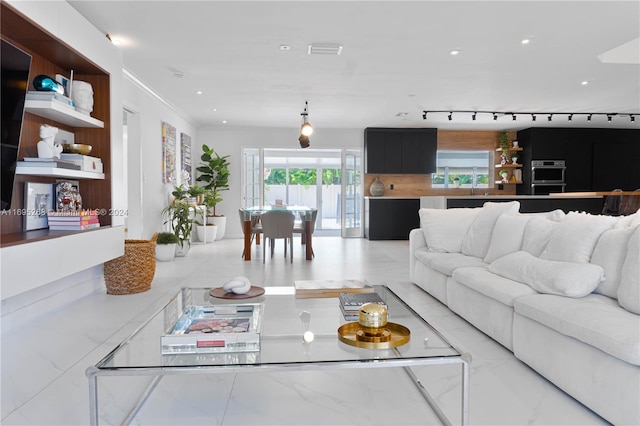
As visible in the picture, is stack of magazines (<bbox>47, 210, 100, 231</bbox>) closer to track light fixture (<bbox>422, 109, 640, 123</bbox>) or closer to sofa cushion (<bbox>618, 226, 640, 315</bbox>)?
sofa cushion (<bbox>618, 226, 640, 315</bbox>)

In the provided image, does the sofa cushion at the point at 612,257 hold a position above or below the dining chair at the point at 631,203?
below

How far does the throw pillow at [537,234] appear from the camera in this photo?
286 centimetres

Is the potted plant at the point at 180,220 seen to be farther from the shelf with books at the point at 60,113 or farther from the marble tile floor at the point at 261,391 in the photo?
the marble tile floor at the point at 261,391

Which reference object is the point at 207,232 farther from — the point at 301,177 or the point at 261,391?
the point at 261,391

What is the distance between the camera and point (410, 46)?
13.6 feet

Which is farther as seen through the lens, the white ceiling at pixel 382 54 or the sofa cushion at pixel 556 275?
the white ceiling at pixel 382 54

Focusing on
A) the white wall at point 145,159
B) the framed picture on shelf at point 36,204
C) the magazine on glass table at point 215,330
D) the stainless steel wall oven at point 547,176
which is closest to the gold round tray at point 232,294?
the magazine on glass table at point 215,330

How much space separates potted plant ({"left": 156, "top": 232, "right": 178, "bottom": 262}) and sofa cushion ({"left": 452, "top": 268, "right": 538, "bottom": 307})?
4091 mm

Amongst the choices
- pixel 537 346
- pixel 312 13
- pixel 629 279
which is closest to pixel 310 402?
pixel 537 346

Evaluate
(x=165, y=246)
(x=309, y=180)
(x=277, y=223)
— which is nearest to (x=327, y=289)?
(x=277, y=223)

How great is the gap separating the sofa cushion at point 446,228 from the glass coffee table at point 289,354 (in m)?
2.10

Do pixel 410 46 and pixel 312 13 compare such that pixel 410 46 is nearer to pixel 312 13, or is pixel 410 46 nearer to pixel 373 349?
pixel 312 13

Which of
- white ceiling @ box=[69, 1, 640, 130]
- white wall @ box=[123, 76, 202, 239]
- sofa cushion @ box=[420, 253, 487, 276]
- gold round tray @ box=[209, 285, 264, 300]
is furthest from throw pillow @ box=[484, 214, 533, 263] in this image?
white wall @ box=[123, 76, 202, 239]

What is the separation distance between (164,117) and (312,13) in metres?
3.97
